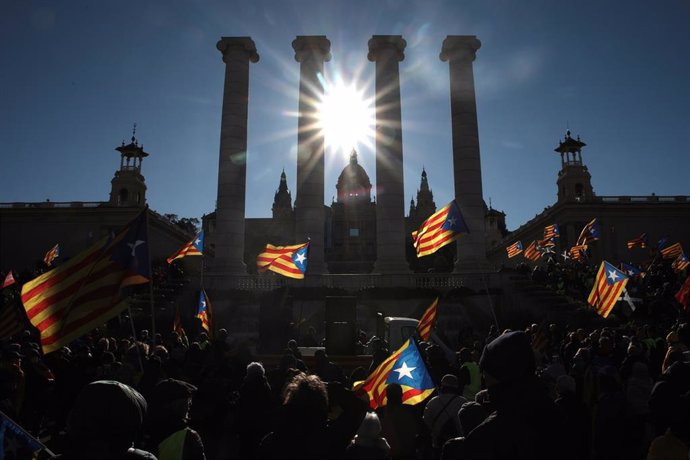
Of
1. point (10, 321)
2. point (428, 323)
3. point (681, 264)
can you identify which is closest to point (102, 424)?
point (428, 323)

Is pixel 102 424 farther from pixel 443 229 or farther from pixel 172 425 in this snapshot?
pixel 443 229

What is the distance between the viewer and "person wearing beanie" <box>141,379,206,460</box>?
4164 mm

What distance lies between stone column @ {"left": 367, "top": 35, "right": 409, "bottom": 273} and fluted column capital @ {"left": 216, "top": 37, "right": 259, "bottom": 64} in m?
8.77

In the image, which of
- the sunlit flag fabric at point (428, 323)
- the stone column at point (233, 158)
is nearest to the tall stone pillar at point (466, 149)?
the stone column at point (233, 158)

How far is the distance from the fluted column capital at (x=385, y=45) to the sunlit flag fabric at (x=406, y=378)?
33.1m

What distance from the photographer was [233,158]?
36.5 meters

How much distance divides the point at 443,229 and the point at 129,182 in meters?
57.0

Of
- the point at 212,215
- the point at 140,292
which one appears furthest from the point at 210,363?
the point at 212,215

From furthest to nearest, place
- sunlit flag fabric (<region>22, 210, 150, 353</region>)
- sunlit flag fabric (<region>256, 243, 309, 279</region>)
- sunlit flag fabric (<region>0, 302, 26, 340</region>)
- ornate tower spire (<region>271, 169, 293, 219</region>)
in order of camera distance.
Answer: ornate tower spire (<region>271, 169, 293, 219</region>) → sunlit flag fabric (<region>256, 243, 309, 279</region>) → sunlit flag fabric (<region>0, 302, 26, 340</region>) → sunlit flag fabric (<region>22, 210, 150, 353</region>)

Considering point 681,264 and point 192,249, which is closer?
point 192,249

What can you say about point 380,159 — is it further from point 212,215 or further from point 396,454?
point 212,215

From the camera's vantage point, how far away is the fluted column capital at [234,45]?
3766 centimetres

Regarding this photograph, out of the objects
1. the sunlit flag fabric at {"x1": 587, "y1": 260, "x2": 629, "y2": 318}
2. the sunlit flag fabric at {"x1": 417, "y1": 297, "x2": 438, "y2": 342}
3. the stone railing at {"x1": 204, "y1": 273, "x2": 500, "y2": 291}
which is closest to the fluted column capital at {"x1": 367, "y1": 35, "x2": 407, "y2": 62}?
the stone railing at {"x1": 204, "y1": 273, "x2": 500, "y2": 291}

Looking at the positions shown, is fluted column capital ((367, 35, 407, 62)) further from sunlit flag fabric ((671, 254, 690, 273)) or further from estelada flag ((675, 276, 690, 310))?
estelada flag ((675, 276, 690, 310))
